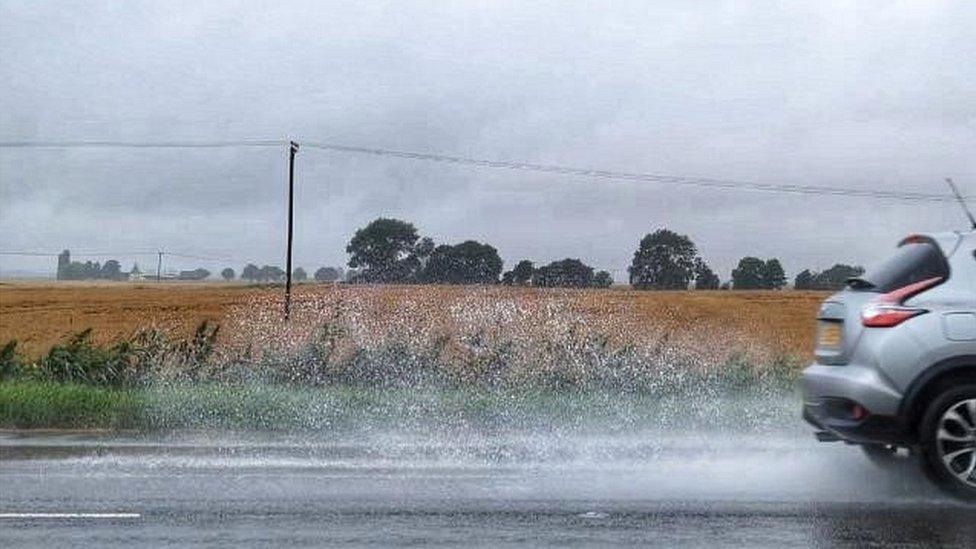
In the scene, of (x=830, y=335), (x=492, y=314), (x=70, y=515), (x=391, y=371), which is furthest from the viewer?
(x=492, y=314)

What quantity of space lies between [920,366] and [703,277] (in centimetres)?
1538

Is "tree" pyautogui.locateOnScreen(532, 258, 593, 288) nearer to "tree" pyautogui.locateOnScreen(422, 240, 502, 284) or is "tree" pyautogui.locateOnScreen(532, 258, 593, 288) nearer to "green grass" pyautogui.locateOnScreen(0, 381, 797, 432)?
"tree" pyautogui.locateOnScreen(422, 240, 502, 284)

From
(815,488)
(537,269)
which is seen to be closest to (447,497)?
(815,488)

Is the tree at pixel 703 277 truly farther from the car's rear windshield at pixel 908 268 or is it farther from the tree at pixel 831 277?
the car's rear windshield at pixel 908 268

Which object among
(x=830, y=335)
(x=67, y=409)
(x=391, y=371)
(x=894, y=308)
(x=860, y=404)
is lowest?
(x=67, y=409)

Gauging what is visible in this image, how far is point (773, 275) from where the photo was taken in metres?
21.6

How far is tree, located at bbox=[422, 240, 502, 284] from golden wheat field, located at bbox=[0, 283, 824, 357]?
1719mm

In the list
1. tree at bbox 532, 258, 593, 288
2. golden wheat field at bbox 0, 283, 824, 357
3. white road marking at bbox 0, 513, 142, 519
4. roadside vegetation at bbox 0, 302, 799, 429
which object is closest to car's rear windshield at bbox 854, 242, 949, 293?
white road marking at bbox 0, 513, 142, 519

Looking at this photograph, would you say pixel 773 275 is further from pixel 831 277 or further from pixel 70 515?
pixel 70 515

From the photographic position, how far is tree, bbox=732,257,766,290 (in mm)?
21922

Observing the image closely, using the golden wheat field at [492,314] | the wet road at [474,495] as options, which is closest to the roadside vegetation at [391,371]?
the golden wheat field at [492,314]

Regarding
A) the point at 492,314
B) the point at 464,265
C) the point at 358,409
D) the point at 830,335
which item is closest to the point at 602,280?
the point at 464,265

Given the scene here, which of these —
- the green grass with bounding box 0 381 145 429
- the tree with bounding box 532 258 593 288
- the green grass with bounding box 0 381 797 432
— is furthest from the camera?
the tree with bounding box 532 258 593 288

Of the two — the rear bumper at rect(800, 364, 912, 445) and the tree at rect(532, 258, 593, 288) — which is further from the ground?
the tree at rect(532, 258, 593, 288)
